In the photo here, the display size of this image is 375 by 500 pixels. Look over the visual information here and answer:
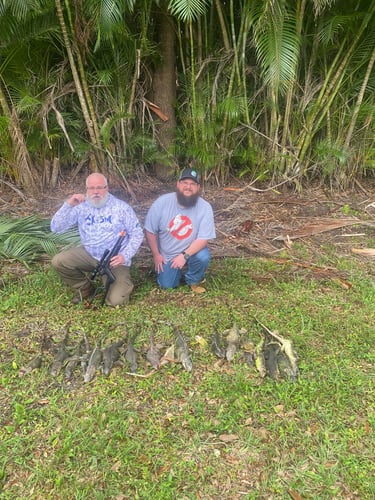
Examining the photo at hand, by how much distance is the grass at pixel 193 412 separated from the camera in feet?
6.92

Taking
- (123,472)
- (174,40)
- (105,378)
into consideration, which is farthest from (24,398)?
(174,40)

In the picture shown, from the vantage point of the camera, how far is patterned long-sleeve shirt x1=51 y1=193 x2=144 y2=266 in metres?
3.47

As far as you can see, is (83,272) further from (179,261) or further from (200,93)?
(200,93)

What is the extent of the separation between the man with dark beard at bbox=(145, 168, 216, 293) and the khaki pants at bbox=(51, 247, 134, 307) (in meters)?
0.36

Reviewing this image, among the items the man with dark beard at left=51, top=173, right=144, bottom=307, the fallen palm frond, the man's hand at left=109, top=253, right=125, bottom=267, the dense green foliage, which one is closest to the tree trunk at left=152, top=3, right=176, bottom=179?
the dense green foliage

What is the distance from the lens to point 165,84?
5906 millimetres

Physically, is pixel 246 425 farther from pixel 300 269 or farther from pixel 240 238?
pixel 240 238

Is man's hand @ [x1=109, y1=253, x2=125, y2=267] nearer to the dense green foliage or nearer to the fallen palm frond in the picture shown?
the fallen palm frond

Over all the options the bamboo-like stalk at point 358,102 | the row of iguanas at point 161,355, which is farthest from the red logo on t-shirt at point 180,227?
the bamboo-like stalk at point 358,102

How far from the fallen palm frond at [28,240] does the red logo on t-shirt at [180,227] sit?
1263 millimetres

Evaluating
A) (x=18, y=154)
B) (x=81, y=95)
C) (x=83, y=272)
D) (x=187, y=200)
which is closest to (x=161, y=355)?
(x=83, y=272)

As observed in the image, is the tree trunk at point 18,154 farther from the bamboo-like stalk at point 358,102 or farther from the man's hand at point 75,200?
the bamboo-like stalk at point 358,102

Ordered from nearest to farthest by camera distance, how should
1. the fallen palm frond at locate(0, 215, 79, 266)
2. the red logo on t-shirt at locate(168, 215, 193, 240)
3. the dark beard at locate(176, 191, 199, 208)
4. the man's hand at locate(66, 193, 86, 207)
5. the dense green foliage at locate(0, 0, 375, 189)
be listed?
the man's hand at locate(66, 193, 86, 207)
the dark beard at locate(176, 191, 199, 208)
the red logo on t-shirt at locate(168, 215, 193, 240)
the fallen palm frond at locate(0, 215, 79, 266)
the dense green foliage at locate(0, 0, 375, 189)

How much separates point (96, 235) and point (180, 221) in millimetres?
802
